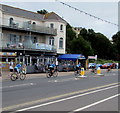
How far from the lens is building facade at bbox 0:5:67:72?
117 ft

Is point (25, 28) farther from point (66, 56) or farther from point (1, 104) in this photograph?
point (1, 104)

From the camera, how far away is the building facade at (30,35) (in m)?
35.7

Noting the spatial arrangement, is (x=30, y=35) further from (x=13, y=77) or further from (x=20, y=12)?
(x=13, y=77)

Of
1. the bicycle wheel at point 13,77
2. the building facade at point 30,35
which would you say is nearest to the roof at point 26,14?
the building facade at point 30,35

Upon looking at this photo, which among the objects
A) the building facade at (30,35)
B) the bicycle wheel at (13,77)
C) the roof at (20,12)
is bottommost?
the bicycle wheel at (13,77)

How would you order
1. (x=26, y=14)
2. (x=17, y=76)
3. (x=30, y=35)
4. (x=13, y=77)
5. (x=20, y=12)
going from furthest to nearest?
(x=26, y=14), (x=30, y=35), (x=20, y=12), (x=17, y=76), (x=13, y=77)

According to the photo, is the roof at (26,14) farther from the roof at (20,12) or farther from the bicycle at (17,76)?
the bicycle at (17,76)

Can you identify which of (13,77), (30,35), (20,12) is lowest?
(13,77)

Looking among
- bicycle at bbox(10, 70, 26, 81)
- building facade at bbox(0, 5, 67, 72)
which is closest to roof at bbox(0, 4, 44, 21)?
building facade at bbox(0, 5, 67, 72)

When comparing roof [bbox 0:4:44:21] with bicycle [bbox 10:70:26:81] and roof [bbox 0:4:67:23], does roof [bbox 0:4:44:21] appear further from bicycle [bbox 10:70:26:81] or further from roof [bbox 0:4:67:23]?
bicycle [bbox 10:70:26:81]

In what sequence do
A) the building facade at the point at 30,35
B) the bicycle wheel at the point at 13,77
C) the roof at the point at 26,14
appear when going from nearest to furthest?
1. the bicycle wheel at the point at 13,77
2. the building facade at the point at 30,35
3. the roof at the point at 26,14

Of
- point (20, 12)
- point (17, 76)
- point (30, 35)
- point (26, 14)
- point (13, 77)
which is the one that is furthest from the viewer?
point (26, 14)

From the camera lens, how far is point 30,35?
133ft

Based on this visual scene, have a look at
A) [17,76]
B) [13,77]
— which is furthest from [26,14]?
[13,77]
